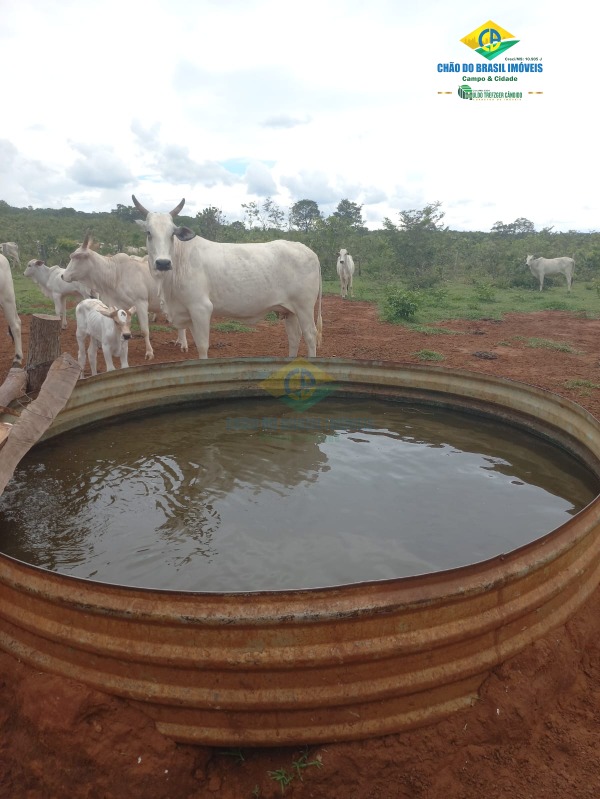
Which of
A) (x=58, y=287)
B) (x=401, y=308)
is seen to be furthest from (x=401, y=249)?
(x=58, y=287)

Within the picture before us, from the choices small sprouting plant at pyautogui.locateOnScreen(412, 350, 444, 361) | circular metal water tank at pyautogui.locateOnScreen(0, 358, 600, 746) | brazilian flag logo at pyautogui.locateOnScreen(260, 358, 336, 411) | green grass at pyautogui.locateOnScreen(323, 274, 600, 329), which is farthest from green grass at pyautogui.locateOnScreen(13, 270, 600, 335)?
circular metal water tank at pyautogui.locateOnScreen(0, 358, 600, 746)

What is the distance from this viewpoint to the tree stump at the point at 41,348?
514 cm

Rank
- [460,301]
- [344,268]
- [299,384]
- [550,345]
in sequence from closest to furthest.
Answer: [299,384], [550,345], [460,301], [344,268]

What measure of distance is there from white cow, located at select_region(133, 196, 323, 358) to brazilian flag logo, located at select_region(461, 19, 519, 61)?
7.45 m

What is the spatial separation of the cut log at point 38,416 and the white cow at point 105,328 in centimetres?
267

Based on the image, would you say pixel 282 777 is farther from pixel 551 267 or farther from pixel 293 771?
pixel 551 267

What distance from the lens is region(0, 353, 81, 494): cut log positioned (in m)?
3.31

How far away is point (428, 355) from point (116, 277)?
526 centimetres

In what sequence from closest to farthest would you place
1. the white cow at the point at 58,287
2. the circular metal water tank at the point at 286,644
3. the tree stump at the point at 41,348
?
the circular metal water tank at the point at 286,644, the tree stump at the point at 41,348, the white cow at the point at 58,287

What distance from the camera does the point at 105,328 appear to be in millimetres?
7109

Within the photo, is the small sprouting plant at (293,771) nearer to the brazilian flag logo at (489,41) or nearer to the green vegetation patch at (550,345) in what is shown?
the green vegetation patch at (550,345)

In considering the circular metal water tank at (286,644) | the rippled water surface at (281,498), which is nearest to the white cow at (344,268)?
the rippled water surface at (281,498)

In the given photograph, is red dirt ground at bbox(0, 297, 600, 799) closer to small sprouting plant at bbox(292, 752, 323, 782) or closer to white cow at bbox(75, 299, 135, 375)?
small sprouting plant at bbox(292, 752, 323, 782)

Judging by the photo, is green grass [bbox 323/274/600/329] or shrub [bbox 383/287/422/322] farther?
green grass [bbox 323/274/600/329]
